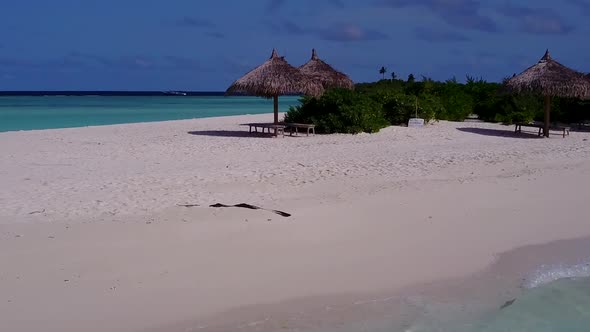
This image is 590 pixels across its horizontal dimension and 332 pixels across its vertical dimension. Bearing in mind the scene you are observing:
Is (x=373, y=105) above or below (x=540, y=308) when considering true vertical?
above

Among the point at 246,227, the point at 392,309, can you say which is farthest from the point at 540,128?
the point at 392,309

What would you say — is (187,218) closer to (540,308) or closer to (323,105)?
(540,308)

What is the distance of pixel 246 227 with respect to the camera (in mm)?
6031

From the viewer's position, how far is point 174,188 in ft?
25.8

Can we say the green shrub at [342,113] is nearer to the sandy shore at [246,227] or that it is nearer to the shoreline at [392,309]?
the sandy shore at [246,227]

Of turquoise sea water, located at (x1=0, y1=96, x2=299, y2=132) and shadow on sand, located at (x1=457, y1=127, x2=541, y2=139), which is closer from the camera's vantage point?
shadow on sand, located at (x1=457, y1=127, x2=541, y2=139)

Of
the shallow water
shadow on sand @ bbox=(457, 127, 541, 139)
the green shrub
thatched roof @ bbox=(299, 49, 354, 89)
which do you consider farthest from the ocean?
thatched roof @ bbox=(299, 49, 354, 89)

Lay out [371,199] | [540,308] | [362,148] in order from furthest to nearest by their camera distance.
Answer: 1. [362,148]
2. [371,199]
3. [540,308]

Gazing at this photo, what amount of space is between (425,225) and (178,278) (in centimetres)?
275

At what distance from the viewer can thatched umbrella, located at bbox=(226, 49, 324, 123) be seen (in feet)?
48.9

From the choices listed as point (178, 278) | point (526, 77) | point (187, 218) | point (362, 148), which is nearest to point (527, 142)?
point (526, 77)

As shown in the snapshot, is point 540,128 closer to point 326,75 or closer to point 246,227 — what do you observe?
point 326,75

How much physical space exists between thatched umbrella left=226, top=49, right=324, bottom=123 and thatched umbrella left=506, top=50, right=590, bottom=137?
494 centimetres

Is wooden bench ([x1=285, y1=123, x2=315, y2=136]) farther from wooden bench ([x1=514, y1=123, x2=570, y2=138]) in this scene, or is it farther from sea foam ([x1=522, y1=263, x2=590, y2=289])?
sea foam ([x1=522, y1=263, x2=590, y2=289])
